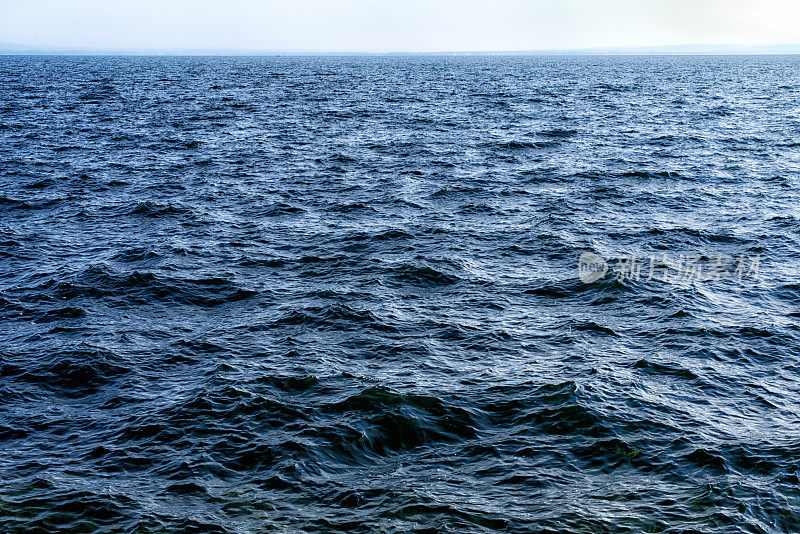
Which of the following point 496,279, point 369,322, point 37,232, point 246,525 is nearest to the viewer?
point 246,525

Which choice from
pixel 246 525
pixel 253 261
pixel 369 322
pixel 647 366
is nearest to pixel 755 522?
pixel 647 366

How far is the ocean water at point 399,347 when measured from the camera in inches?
623

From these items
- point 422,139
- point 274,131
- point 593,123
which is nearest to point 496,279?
point 422,139

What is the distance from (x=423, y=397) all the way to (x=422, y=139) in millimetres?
48651

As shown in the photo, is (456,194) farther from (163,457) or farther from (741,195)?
(163,457)

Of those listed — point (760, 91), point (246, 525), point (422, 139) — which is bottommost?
point (246, 525)

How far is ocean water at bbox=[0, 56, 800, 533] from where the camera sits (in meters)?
15.8

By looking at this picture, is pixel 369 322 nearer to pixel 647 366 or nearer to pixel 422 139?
pixel 647 366

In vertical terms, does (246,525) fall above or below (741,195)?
below

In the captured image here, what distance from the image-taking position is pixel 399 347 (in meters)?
23.4

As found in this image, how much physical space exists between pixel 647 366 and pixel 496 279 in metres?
8.91

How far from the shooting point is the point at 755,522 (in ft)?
49.1

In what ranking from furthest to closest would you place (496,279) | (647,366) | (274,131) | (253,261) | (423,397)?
(274,131)
(253,261)
(496,279)
(647,366)
(423,397)

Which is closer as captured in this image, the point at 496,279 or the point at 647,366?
the point at 647,366
